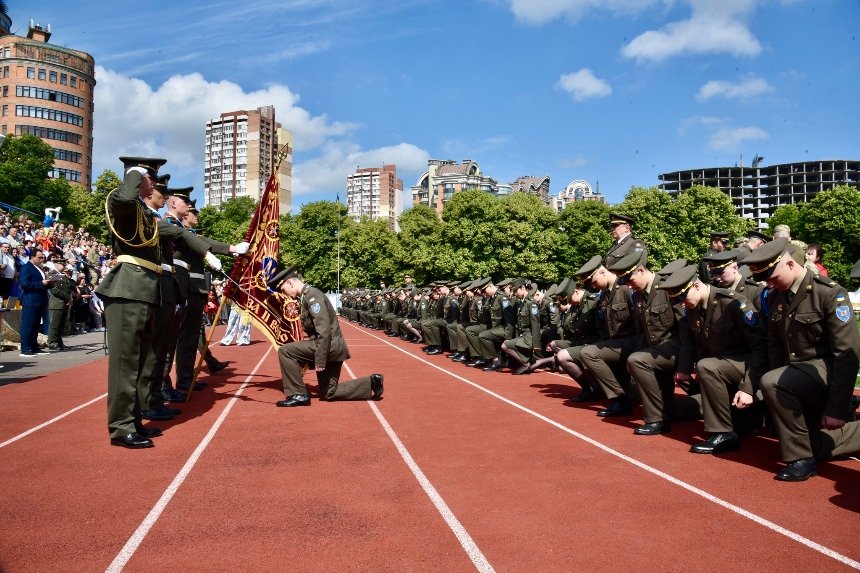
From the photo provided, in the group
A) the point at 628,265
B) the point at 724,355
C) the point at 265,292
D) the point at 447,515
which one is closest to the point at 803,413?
the point at 724,355

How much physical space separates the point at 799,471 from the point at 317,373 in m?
5.65

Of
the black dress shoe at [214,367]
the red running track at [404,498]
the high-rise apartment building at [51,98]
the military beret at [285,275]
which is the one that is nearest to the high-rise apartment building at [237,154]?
the high-rise apartment building at [51,98]

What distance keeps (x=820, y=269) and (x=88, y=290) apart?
19.3 meters

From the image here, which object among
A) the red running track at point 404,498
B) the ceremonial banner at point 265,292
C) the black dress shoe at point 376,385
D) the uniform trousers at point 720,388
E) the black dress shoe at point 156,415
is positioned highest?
the ceremonial banner at point 265,292

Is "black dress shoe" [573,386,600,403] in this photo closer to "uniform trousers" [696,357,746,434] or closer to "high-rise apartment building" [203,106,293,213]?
"uniform trousers" [696,357,746,434]

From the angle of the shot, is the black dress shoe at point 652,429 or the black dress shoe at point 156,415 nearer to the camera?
the black dress shoe at point 652,429

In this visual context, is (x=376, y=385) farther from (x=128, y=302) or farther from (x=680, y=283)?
(x=680, y=283)

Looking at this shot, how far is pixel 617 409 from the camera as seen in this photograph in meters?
7.78

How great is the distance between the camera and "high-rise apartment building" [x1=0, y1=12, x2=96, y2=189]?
81.3m

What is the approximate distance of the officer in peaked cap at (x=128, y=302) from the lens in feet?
19.1

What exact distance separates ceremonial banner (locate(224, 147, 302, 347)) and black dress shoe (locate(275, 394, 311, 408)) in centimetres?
112

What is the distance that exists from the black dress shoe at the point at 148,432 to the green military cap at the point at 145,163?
2481 millimetres

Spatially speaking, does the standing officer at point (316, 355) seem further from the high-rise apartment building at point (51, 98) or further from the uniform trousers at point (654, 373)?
the high-rise apartment building at point (51, 98)

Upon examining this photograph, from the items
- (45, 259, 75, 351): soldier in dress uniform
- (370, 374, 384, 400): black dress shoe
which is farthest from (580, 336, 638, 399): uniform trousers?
(45, 259, 75, 351): soldier in dress uniform
